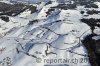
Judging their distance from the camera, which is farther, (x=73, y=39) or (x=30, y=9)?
(x=30, y=9)

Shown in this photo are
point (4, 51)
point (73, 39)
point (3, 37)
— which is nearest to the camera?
point (4, 51)

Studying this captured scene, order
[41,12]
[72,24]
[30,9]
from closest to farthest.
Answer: [72,24] → [41,12] → [30,9]

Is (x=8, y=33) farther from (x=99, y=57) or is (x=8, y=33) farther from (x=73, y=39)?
(x=99, y=57)

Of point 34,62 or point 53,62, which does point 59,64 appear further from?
point 34,62

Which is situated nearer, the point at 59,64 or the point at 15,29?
the point at 59,64

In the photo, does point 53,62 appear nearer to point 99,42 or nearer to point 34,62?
point 34,62

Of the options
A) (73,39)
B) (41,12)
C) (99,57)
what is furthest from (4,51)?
(41,12)

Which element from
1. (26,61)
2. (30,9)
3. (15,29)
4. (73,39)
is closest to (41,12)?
(30,9)

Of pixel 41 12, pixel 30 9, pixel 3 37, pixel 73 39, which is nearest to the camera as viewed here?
pixel 73 39

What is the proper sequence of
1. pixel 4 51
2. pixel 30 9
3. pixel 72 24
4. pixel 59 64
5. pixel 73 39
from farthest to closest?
1. pixel 30 9
2. pixel 72 24
3. pixel 73 39
4. pixel 4 51
5. pixel 59 64
